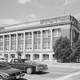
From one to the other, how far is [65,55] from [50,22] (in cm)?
1356

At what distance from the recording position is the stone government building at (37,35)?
1483 inches

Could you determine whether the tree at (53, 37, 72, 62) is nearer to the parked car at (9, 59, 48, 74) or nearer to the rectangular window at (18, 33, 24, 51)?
the parked car at (9, 59, 48, 74)

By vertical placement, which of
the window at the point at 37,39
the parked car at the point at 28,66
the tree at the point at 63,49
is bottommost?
the parked car at the point at 28,66

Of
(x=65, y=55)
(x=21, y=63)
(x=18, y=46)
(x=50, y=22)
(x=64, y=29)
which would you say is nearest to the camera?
(x=21, y=63)

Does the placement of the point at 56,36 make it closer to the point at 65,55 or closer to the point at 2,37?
the point at 65,55

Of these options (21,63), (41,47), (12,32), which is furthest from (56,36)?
(21,63)

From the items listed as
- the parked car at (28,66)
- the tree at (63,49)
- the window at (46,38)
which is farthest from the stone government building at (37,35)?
the parked car at (28,66)

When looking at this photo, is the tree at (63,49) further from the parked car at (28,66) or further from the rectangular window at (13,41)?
the rectangular window at (13,41)

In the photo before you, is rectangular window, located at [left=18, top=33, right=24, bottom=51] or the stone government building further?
rectangular window, located at [left=18, top=33, right=24, bottom=51]

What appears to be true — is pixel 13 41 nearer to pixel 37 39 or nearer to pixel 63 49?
pixel 37 39

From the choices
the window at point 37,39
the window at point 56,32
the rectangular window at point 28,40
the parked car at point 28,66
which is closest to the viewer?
the parked car at point 28,66

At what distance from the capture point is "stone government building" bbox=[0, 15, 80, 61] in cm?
3766

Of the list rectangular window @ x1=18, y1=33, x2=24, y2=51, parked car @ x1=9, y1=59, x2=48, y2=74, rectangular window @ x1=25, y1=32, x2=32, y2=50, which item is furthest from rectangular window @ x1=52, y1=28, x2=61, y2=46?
parked car @ x1=9, y1=59, x2=48, y2=74

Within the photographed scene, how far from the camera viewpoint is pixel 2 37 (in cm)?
5044
